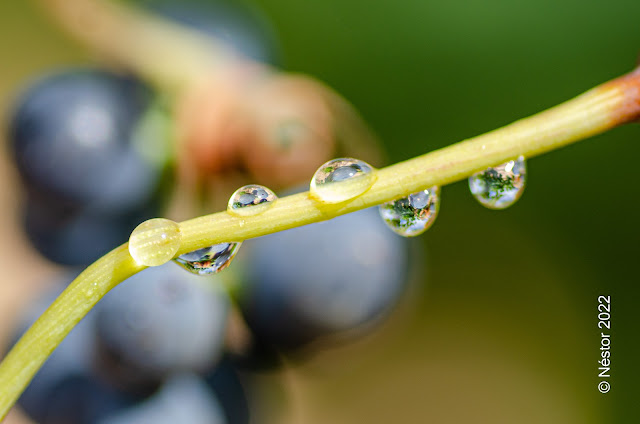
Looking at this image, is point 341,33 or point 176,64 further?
point 341,33

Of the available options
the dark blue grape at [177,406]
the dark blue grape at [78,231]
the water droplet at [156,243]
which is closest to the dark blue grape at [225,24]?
the dark blue grape at [78,231]

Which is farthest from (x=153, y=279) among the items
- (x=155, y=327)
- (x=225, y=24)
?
(x=225, y=24)

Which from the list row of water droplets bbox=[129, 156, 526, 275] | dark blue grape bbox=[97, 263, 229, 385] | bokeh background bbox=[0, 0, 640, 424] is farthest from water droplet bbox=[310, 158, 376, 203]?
bokeh background bbox=[0, 0, 640, 424]

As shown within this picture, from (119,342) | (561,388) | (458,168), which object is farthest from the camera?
(561,388)

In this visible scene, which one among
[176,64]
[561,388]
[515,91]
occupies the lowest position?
[561,388]

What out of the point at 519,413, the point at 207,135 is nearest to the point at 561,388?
the point at 519,413

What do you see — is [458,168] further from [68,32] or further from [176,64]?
[68,32]
